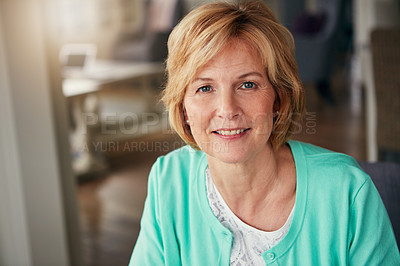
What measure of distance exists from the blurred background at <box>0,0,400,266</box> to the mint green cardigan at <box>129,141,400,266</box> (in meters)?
0.31

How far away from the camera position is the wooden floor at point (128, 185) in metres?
2.57

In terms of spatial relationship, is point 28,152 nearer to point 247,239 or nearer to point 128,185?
point 247,239

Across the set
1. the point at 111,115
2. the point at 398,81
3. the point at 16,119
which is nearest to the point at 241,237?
the point at 16,119

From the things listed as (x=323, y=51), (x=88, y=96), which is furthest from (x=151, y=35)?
(x=88, y=96)

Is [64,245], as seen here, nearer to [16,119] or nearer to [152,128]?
[16,119]

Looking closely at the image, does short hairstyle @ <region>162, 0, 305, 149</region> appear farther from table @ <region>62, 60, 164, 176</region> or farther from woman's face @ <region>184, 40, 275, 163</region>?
table @ <region>62, 60, 164, 176</region>

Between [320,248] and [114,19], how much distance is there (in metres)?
7.89

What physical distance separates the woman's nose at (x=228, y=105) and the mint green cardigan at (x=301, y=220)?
23 cm

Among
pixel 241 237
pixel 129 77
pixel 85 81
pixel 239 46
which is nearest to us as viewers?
pixel 239 46

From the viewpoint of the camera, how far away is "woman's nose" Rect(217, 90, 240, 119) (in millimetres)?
1035

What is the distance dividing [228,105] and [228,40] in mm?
147

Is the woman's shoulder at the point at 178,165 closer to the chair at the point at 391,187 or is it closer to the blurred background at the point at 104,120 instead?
the blurred background at the point at 104,120

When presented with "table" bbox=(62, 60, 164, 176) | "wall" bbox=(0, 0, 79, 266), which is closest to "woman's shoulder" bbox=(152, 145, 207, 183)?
"wall" bbox=(0, 0, 79, 266)

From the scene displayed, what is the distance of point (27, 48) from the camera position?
169 centimetres
